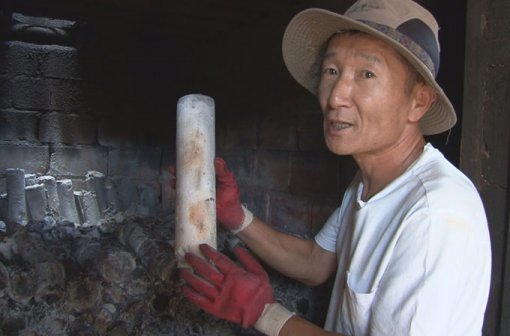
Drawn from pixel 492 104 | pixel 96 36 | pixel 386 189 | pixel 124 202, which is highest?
pixel 96 36

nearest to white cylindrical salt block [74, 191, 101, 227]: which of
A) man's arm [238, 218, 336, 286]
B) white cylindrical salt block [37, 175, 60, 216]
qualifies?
white cylindrical salt block [37, 175, 60, 216]

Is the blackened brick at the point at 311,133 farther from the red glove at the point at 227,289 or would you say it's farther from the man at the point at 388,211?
the red glove at the point at 227,289

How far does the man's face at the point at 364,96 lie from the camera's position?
1222 mm

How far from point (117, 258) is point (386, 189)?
1034 millimetres

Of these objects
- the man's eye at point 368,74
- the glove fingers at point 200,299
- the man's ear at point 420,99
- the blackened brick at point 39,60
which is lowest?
the glove fingers at point 200,299

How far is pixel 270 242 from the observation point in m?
1.70

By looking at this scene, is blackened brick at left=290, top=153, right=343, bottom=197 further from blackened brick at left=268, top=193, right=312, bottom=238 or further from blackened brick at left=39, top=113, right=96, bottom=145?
blackened brick at left=39, top=113, right=96, bottom=145

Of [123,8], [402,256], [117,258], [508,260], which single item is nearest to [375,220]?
[402,256]

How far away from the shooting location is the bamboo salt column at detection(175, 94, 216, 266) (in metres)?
1.32

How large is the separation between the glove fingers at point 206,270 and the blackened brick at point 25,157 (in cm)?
224

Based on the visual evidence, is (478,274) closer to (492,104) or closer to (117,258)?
(492,104)

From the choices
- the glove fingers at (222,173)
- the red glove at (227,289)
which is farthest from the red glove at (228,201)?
the red glove at (227,289)

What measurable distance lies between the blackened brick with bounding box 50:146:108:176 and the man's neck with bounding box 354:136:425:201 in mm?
2344

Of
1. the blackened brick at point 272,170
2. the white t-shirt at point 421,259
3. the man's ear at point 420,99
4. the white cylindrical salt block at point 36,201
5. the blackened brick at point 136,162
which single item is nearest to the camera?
the white t-shirt at point 421,259
